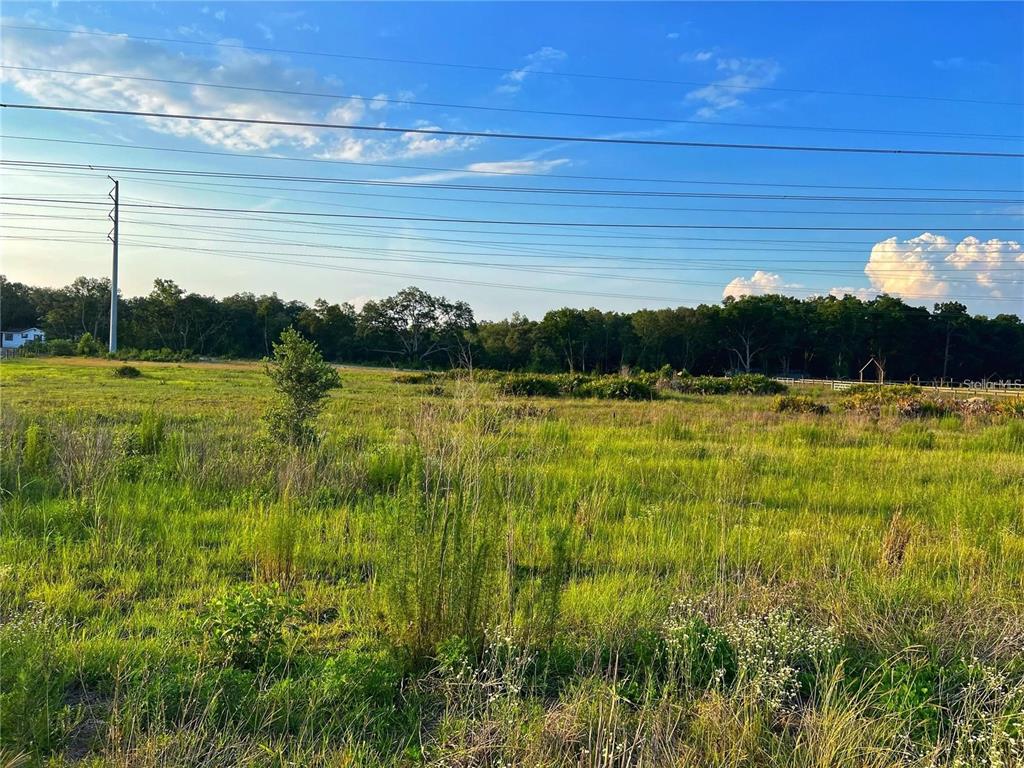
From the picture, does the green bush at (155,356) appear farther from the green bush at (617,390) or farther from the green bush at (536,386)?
the green bush at (617,390)

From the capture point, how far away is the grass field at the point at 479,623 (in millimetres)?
2383

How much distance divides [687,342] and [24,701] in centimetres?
8350

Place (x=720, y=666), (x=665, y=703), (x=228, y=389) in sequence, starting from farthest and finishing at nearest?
(x=228, y=389) → (x=720, y=666) → (x=665, y=703)

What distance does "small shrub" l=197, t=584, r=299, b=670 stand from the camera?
2.96 meters

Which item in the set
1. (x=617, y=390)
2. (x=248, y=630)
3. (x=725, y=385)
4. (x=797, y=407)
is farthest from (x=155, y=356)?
(x=248, y=630)

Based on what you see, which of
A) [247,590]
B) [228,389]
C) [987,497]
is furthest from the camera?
[228,389]

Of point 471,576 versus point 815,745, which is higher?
point 471,576

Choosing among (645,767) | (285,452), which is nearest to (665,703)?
(645,767)

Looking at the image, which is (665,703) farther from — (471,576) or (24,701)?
(24,701)

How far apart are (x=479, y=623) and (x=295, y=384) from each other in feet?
18.9

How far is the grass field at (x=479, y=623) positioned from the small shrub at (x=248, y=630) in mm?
15

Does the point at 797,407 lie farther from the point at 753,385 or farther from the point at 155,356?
the point at 155,356

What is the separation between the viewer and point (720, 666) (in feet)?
9.83

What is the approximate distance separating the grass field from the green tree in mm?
1410
